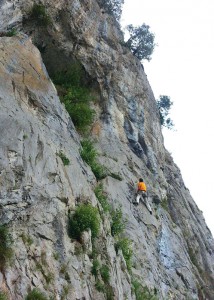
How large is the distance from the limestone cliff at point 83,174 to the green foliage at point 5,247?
0.15m

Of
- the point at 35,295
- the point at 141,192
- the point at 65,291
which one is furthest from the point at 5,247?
the point at 141,192

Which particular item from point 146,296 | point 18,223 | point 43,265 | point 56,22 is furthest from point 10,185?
point 56,22

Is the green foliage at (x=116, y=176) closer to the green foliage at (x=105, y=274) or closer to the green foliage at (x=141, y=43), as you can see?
the green foliage at (x=105, y=274)

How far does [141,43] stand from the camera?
126 feet

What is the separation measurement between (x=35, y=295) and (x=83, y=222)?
359cm

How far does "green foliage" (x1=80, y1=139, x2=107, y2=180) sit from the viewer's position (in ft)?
62.1

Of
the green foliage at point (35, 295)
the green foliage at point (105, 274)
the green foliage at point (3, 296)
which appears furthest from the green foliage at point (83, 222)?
the green foliage at point (3, 296)

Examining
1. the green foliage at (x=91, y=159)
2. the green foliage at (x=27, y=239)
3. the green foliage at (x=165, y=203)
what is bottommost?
the green foliage at (x=27, y=239)

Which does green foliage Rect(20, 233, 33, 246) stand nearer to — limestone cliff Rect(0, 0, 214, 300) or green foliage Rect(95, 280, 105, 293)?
limestone cliff Rect(0, 0, 214, 300)

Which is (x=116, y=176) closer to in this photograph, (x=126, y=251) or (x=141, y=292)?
(x=126, y=251)

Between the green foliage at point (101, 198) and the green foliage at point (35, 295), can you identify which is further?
the green foliage at point (101, 198)

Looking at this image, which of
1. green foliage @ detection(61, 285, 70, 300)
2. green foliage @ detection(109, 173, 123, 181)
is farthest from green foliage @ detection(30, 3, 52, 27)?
green foliage @ detection(61, 285, 70, 300)

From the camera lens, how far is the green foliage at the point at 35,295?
10.1 metres

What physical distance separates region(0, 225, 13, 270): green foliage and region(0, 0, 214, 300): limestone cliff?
147mm
